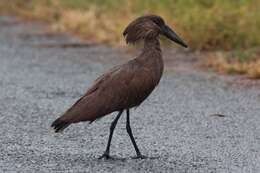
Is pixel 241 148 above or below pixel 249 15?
below

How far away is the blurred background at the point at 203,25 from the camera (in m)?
12.4

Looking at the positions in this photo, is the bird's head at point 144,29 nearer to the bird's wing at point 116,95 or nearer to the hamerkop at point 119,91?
the hamerkop at point 119,91

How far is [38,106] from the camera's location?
9.68 metres

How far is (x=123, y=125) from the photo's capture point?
8.72 metres

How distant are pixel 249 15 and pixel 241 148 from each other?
21.2 feet

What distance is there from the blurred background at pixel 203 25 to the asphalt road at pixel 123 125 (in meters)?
0.72

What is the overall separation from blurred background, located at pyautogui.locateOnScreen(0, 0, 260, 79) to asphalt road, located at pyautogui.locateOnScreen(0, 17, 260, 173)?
0.72 m

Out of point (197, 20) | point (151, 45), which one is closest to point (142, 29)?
point (151, 45)

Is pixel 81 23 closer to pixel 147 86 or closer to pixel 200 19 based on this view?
pixel 200 19

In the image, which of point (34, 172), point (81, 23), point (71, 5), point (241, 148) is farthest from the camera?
point (71, 5)

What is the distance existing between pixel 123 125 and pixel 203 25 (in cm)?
533

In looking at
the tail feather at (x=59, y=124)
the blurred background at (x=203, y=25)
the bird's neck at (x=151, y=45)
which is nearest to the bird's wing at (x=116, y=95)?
the tail feather at (x=59, y=124)

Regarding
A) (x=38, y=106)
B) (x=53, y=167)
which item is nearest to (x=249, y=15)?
(x=38, y=106)

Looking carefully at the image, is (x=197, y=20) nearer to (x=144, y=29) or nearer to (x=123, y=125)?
(x=123, y=125)
